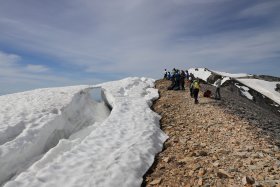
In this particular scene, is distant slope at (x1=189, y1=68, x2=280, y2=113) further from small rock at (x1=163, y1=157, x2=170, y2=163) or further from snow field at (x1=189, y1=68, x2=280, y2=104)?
small rock at (x1=163, y1=157, x2=170, y2=163)

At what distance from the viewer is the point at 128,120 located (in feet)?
72.1

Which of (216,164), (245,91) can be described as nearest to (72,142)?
(216,164)

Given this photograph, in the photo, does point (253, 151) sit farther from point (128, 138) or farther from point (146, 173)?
point (128, 138)

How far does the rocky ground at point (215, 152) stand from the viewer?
42.0ft

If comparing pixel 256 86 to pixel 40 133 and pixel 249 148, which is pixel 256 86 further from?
A: pixel 40 133

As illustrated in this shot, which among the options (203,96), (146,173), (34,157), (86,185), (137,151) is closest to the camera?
(86,185)

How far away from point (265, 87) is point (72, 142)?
48.0 meters

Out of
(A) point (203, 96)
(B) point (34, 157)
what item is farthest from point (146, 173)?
(A) point (203, 96)

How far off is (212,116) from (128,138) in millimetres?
7198

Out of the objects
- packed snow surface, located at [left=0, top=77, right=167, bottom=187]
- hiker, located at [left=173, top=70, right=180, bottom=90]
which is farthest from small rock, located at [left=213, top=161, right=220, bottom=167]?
hiker, located at [left=173, top=70, right=180, bottom=90]

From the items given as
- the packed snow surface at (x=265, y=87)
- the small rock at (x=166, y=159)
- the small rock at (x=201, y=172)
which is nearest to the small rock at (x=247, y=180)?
the small rock at (x=201, y=172)

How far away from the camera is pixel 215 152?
15.4 meters

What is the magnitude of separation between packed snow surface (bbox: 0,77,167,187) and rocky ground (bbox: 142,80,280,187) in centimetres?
96

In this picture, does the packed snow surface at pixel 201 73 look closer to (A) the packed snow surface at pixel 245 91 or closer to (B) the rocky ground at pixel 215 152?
(A) the packed snow surface at pixel 245 91
